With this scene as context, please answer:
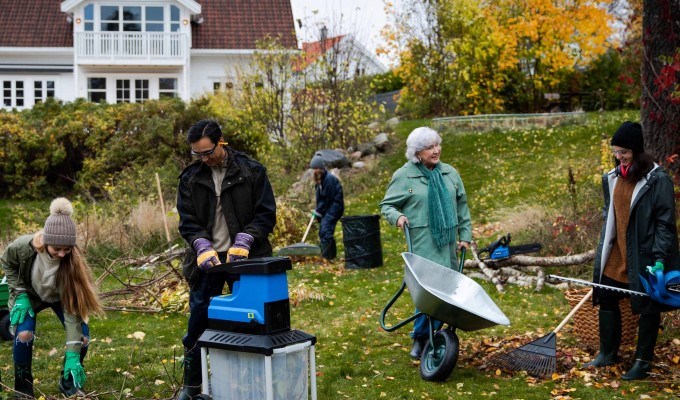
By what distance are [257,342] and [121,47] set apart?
83.2 ft

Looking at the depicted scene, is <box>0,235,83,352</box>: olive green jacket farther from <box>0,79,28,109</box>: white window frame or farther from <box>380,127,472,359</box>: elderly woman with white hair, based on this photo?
<box>0,79,28,109</box>: white window frame

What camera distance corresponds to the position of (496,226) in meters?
13.1

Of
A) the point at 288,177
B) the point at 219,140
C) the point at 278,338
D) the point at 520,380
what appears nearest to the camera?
the point at 278,338

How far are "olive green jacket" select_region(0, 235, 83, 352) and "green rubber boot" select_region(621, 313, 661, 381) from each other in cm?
362

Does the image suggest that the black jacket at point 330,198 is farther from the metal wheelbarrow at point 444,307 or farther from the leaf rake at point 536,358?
the leaf rake at point 536,358

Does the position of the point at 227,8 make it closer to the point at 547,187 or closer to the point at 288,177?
the point at 288,177

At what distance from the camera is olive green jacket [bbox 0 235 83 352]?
5570 mm

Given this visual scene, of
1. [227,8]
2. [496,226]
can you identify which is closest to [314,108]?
[496,226]

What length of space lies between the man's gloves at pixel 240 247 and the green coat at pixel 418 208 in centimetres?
151

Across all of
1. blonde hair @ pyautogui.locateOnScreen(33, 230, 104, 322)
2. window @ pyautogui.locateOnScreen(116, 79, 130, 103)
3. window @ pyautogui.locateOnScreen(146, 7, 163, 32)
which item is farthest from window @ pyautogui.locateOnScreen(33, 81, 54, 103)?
blonde hair @ pyautogui.locateOnScreen(33, 230, 104, 322)

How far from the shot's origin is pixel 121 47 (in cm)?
2866

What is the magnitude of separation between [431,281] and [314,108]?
1328 centimetres

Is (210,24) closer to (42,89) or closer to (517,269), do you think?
(42,89)

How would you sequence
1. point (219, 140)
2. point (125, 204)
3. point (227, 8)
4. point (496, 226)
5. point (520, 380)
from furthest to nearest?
1. point (227, 8)
2. point (125, 204)
3. point (496, 226)
4. point (520, 380)
5. point (219, 140)
